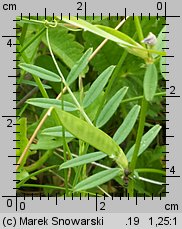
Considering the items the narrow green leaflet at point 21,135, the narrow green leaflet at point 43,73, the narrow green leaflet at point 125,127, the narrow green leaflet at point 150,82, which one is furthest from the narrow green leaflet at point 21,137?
the narrow green leaflet at point 150,82

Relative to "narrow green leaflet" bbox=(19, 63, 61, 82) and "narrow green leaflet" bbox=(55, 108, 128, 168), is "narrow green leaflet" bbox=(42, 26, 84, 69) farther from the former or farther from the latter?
"narrow green leaflet" bbox=(55, 108, 128, 168)

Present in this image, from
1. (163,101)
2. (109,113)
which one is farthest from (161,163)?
(109,113)

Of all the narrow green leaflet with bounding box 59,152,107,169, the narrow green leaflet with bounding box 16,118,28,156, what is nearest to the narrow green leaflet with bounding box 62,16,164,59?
the narrow green leaflet with bounding box 59,152,107,169

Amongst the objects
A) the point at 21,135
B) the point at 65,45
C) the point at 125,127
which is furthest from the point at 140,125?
the point at 65,45

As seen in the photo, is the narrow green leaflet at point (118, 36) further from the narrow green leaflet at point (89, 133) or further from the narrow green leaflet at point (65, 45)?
the narrow green leaflet at point (65, 45)

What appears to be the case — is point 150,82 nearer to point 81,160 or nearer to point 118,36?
point 118,36

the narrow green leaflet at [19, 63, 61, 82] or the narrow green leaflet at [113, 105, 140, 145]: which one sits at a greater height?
the narrow green leaflet at [19, 63, 61, 82]
